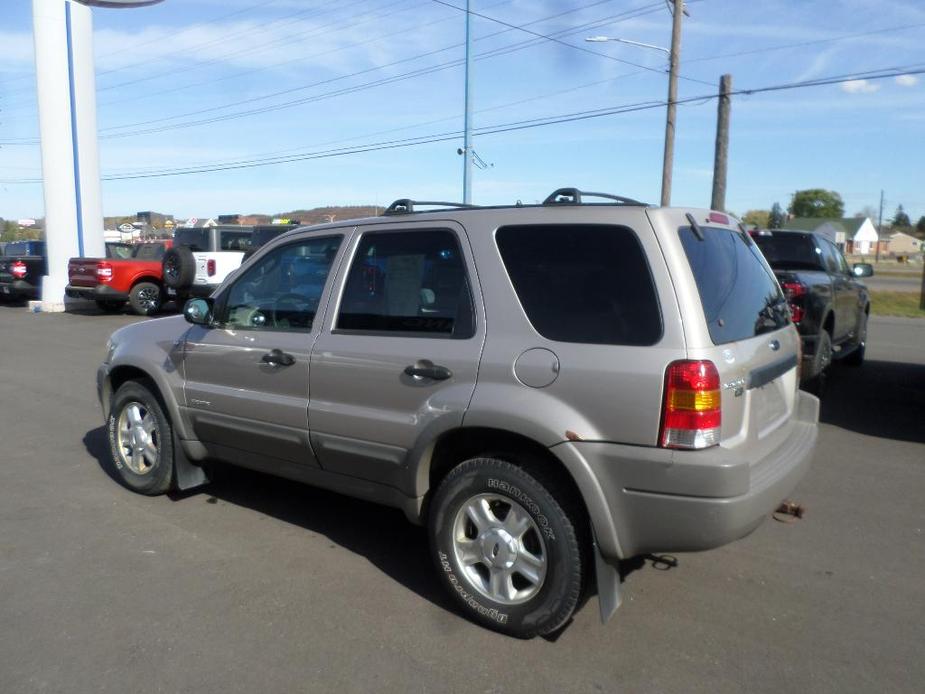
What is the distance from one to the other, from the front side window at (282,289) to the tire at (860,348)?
8039 mm

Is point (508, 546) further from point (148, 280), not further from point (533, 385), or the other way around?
point (148, 280)

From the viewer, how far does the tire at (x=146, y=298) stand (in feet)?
61.2

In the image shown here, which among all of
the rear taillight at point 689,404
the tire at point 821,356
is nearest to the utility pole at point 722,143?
the tire at point 821,356

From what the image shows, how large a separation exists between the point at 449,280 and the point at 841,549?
273 centimetres

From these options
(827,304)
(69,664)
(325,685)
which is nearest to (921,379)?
(827,304)

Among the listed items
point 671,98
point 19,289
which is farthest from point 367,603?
point 19,289

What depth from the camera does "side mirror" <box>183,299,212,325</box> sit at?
500cm

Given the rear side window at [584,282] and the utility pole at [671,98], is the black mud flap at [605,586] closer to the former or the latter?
the rear side window at [584,282]

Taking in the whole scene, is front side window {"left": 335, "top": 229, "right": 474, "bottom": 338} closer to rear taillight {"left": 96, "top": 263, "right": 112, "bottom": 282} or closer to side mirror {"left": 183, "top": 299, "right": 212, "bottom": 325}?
side mirror {"left": 183, "top": 299, "right": 212, "bottom": 325}

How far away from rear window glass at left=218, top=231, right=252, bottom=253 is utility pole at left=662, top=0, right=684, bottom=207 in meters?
10.4

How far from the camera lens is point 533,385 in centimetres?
357

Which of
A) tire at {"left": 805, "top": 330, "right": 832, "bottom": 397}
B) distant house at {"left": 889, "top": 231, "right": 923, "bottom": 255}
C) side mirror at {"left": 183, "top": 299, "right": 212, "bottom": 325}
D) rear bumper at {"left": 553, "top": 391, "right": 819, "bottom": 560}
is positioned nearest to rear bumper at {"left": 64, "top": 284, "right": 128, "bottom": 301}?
side mirror at {"left": 183, "top": 299, "right": 212, "bottom": 325}

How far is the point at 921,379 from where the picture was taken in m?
10.3

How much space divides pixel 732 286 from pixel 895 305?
21.5 meters
